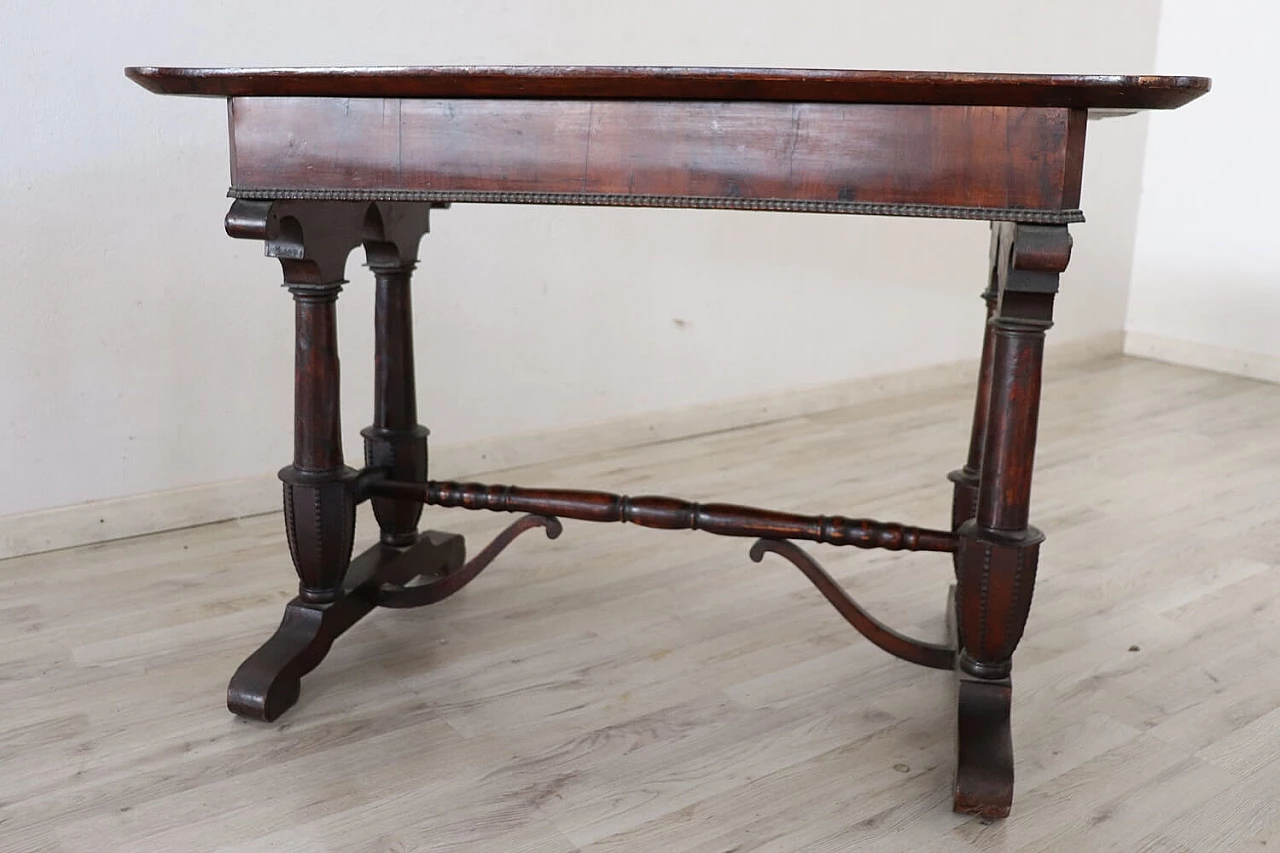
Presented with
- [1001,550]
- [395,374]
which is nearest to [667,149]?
[1001,550]

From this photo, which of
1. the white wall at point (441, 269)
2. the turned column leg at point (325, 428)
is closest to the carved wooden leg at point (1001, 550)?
the turned column leg at point (325, 428)

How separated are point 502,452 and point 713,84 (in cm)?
162

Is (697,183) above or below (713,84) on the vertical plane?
below

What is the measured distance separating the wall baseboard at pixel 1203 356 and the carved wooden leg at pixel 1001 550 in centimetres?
285

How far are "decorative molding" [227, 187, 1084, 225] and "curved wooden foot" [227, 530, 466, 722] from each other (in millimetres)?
588

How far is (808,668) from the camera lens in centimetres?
178

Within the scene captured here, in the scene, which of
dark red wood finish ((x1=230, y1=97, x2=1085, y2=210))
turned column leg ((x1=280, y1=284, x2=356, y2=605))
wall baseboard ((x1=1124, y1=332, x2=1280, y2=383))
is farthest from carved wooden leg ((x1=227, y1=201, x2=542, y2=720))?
wall baseboard ((x1=1124, y1=332, x2=1280, y2=383))

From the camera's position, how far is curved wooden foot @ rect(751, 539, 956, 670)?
1.62m

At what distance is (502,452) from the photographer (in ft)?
9.11

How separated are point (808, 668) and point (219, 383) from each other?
4.26 ft

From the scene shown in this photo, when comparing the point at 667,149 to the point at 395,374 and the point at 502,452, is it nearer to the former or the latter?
the point at 395,374

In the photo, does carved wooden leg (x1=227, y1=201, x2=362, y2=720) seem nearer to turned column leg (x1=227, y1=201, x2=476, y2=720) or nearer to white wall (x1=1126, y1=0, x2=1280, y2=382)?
turned column leg (x1=227, y1=201, x2=476, y2=720)

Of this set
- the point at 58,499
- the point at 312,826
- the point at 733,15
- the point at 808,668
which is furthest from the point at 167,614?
the point at 733,15

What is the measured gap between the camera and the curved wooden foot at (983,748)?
139 centimetres
